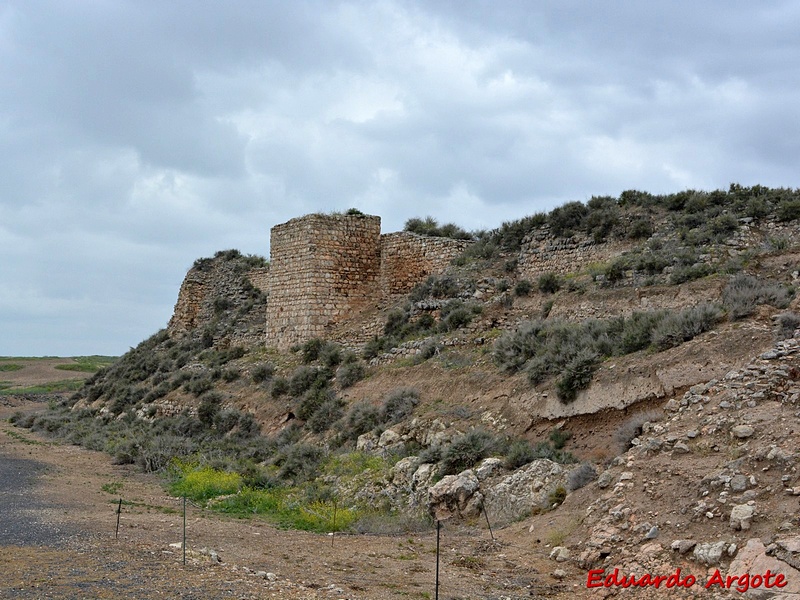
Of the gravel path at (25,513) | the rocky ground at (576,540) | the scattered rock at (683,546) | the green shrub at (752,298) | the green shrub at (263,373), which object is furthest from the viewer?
the green shrub at (263,373)

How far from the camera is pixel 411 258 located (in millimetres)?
22078

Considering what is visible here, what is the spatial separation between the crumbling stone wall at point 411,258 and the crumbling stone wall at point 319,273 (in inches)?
17.5

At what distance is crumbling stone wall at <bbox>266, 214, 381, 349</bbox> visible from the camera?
854 inches

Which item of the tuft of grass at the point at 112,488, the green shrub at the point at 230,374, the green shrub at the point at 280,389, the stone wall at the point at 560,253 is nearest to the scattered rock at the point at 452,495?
the tuft of grass at the point at 112,488

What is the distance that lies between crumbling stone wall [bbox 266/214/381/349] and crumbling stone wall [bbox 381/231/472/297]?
45 centimetres

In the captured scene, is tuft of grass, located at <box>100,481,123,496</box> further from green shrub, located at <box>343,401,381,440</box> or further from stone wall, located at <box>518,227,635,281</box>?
stone wall, located at <box>518,227,635,281</box>

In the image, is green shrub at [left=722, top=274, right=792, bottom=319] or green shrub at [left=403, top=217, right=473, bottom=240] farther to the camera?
green shrub at [left=403, top=217, right=473, bottom=240]

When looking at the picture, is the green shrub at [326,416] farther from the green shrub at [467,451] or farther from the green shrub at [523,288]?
the green shrub at [467,451]

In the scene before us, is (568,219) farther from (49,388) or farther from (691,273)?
(49,388)

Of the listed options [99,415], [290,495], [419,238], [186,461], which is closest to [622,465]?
[290,495]

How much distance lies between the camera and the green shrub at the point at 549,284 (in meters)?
17.0

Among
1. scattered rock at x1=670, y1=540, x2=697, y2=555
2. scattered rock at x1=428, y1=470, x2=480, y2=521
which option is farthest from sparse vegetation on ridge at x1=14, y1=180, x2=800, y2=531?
scattered rock at x1=670, y1=540, x2=697, y2=555

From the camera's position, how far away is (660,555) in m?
7.62

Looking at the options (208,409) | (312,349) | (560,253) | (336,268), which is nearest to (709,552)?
(560,253)
